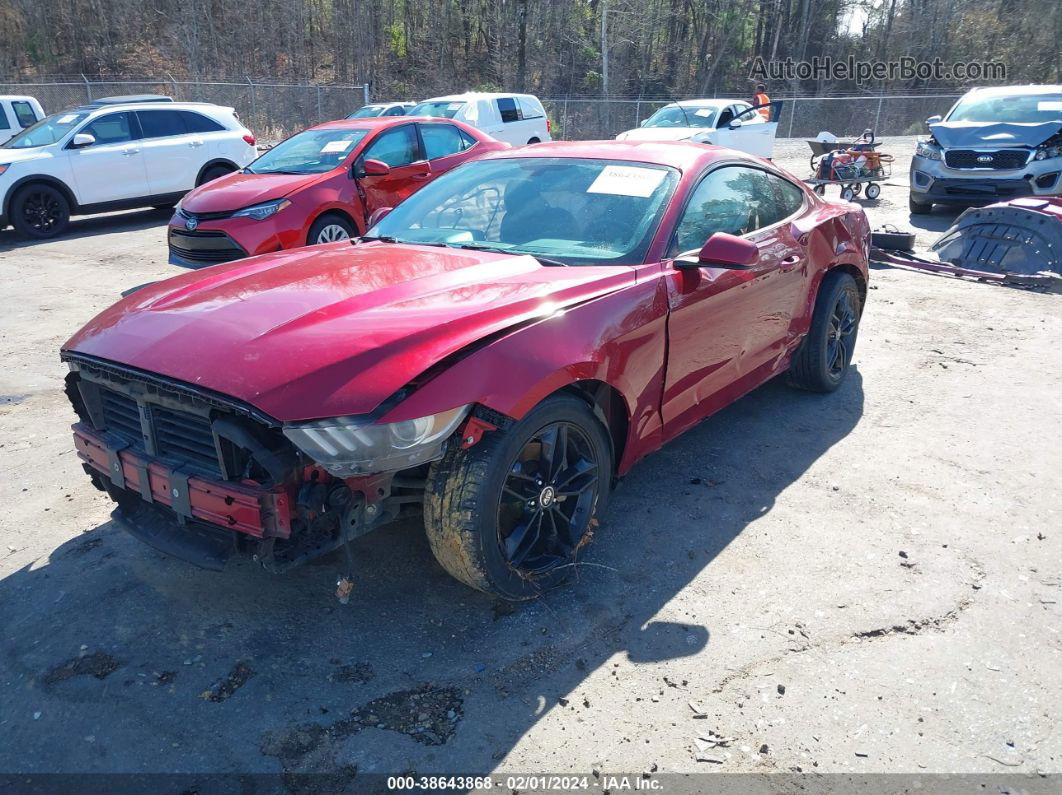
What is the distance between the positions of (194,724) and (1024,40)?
49.0 m

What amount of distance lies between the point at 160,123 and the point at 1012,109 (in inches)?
524

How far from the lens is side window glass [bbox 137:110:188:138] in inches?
497

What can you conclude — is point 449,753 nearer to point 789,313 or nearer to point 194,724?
point 194,724

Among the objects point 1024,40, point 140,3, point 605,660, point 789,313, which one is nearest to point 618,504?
point 605,660

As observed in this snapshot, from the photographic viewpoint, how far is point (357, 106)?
27297mm

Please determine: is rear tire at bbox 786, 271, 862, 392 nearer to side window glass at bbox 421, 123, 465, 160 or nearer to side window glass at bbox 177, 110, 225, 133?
side window glass at bbox 421, 123, 465, 160

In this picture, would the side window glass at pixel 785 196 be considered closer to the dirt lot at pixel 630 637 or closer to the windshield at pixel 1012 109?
the dirt lot at pixel 630 637

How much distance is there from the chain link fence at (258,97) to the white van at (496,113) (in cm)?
1035

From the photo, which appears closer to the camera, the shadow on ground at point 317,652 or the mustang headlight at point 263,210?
the shadow on ground at point 317,652

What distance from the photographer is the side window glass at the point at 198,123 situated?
43.0 ft

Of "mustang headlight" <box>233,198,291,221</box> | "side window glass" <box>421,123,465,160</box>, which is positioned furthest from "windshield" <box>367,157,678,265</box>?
"side window glass" <box>421,123,465,160</box>

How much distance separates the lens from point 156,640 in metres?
3.02

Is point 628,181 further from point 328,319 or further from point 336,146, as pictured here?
point 336,146

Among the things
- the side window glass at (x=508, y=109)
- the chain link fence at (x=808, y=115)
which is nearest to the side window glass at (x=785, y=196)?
the side window glass at (x=508, y=109)
